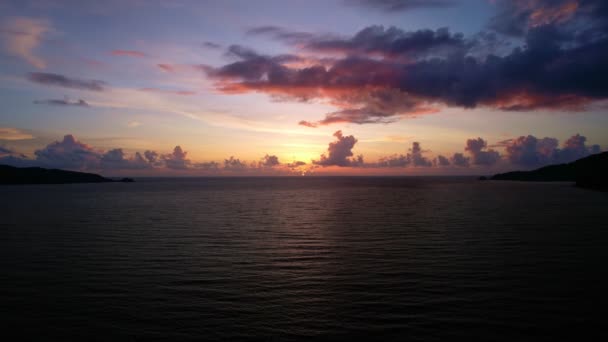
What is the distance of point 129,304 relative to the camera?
19.1 metres

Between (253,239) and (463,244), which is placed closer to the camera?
(463,244)

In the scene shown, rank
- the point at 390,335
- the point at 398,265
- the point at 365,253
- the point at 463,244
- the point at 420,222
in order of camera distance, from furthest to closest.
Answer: the point at 420,222 < the point at 463,244 < the point at 365,253 < the point at 398,265 < the point at 390,335

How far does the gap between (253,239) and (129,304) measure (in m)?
20.6

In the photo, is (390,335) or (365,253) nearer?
(390,335)

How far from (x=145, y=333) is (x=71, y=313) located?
5018 millimetres

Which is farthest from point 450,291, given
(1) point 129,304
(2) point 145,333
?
(1) point 129,304

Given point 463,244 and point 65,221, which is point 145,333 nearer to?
point 463,244

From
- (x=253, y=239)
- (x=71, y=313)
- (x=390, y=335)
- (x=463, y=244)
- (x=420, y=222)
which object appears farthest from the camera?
(x=420, y=222)

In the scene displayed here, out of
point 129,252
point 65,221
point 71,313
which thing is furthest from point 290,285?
point 65,221

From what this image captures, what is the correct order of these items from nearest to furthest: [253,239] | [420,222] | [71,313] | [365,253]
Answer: [71,313]
[365,253]
[253,239]
[420,222]

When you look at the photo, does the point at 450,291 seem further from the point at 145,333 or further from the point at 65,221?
the point at 65,221

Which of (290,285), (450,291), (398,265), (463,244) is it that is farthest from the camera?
(463,244)

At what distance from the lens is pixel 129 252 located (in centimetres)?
3256

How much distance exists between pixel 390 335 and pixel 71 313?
A: 578 inches
